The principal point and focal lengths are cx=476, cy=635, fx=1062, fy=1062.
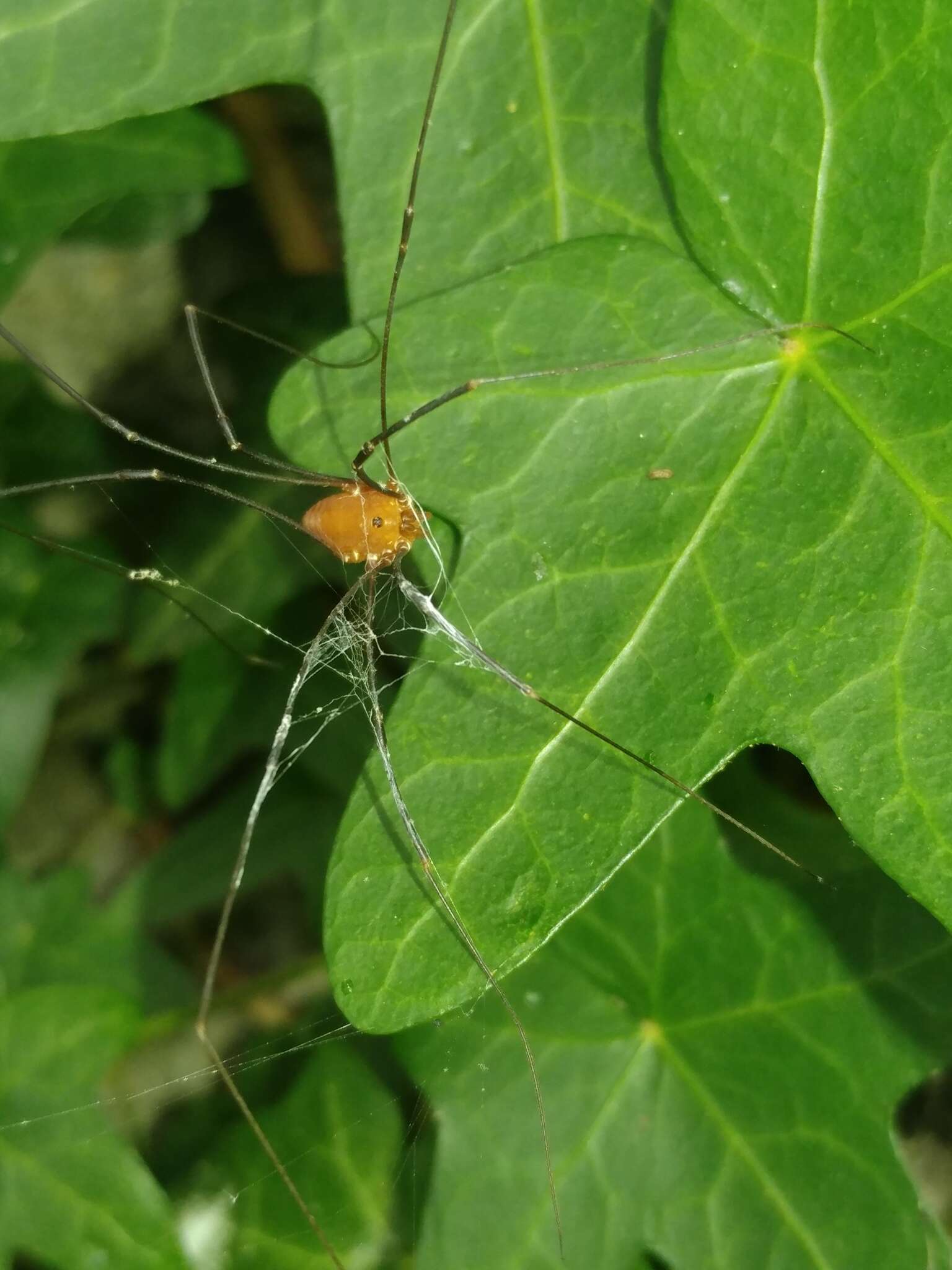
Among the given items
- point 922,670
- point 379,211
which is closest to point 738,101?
point 379,211

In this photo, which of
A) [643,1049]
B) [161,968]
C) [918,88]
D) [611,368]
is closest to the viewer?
[918,88]

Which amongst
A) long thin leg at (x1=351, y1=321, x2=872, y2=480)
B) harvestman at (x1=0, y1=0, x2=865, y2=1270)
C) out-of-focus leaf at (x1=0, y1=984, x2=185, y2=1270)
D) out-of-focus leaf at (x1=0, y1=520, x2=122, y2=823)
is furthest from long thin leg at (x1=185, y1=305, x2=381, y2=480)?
out-of-focus leaf at (x1=0, y1=984, x2=185, y2=1270)

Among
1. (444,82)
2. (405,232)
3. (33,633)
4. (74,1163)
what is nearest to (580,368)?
(405,232)

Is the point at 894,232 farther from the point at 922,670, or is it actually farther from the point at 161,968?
the point at 161,968

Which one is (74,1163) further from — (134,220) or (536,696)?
(134,220)

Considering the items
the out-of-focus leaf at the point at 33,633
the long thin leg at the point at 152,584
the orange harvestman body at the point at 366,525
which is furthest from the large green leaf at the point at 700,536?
the out-of-focus leaf at the point at 33,633
